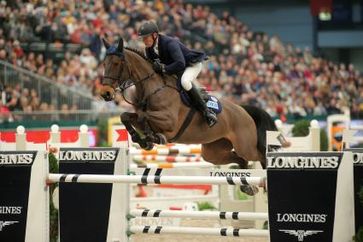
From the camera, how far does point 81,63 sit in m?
18.8

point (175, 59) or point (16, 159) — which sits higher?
point (175, 59)

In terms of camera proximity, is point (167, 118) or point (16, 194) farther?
point (167, 118)

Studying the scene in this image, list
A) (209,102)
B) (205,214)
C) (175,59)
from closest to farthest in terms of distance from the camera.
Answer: (205,214)
(175,59)
(209,102)

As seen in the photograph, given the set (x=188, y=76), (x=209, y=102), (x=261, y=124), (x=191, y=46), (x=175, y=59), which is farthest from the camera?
(x=191, y=46)

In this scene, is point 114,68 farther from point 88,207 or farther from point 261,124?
point 261,124

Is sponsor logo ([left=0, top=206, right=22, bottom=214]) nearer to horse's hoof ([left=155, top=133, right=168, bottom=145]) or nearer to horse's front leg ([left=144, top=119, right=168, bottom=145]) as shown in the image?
horse's front leg ([left=144, top=119, right=168, bottom=145])

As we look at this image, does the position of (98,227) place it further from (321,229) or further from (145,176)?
(321,229)

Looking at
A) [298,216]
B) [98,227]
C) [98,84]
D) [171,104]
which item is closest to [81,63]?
[98,84]

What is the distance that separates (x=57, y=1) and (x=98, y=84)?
10.4 ft

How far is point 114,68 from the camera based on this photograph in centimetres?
816

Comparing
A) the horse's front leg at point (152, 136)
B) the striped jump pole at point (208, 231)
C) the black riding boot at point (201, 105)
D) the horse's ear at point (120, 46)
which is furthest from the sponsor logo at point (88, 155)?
the black riding boot at point (201, 105)

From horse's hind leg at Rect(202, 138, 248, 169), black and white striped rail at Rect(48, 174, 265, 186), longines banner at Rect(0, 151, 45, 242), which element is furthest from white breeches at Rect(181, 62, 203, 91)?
longines banner at Rect(0, 151, 45, 242)

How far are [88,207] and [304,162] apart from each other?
2.13 meters

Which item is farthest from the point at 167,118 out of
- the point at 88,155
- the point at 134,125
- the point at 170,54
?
the point at 88,155
